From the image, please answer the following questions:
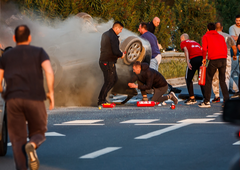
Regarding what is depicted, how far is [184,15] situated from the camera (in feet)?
83.7

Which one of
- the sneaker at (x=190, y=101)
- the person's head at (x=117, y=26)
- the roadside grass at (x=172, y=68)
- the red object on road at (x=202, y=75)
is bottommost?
the sneaker at (x=190, y=101)

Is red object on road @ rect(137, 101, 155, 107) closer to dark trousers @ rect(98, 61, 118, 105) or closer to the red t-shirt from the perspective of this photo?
dark trousers @ rect(98, 61, 118, 105)

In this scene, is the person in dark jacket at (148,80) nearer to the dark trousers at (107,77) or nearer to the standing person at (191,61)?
the dark trousers at (107,77)

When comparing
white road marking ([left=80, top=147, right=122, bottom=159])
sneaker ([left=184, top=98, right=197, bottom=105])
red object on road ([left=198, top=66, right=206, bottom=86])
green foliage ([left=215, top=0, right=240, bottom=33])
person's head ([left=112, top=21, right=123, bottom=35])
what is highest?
green foliage ([left=215, top=0, right=240, bottom=33])

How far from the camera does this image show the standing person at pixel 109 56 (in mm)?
12556

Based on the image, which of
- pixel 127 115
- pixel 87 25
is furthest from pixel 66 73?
pixel 127 115

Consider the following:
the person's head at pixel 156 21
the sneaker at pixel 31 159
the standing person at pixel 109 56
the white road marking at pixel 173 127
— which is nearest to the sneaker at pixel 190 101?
the standing person at pixel 109 56

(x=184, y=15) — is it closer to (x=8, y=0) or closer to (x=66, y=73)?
(x=8, y=0)

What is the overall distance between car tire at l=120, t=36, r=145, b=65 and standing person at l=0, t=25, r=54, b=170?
7441 mm

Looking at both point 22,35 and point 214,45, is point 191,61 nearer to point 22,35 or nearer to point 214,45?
point 214,45

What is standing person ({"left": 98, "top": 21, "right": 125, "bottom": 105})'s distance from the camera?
12.6 meters

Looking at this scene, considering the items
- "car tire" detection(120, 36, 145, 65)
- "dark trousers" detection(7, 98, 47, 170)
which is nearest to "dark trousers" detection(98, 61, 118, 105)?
"car tire" detection(120, 36, 145, 65)

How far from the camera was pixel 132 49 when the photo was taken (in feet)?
43.8

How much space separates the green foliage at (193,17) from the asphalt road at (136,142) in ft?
44.6
